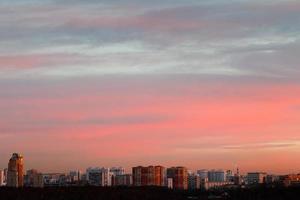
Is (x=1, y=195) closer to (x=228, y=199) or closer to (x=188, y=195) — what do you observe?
(x=228, y=199)

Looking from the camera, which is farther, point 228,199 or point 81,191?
point 228,199

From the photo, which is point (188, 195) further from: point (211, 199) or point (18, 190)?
point (18, 190)

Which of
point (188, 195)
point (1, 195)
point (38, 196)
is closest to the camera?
point (1, 195)

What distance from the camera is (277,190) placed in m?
166

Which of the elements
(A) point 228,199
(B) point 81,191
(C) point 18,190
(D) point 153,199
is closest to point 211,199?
(A) point 228,199

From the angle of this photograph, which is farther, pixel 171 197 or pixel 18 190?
pixel 171 197

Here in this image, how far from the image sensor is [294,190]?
16262 centimetres

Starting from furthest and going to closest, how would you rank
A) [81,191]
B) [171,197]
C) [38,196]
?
1. [171,197]
2. [81,191]
3. [38,196]

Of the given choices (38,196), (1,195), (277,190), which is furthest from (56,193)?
(277,190)

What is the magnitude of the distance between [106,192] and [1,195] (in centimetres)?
3359

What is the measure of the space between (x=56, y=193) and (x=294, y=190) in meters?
62.4

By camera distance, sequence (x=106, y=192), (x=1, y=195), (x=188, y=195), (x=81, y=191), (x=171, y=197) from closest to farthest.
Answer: (x=1, y=195) < (x=81, y=191) < (x=106, y=192) < (x=171, y=197) < (x=188, y=195)

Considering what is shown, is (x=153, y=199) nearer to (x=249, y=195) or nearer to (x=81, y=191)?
(x=81, y=191)

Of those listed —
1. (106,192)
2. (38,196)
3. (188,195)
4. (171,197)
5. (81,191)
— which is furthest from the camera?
(188,195)
